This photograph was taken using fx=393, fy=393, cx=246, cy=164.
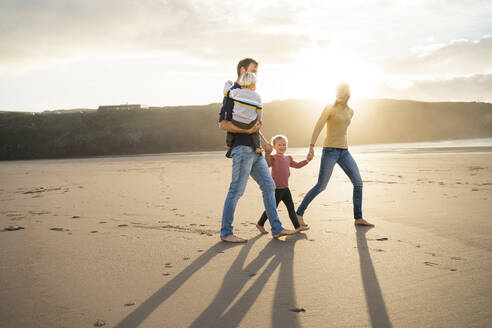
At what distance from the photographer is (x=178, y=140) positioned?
52156 mm

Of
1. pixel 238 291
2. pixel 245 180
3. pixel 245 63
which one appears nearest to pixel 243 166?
pixel 245 180

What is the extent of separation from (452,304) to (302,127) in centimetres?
5432

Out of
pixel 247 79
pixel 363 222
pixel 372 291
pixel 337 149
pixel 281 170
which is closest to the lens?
pixel 372 291

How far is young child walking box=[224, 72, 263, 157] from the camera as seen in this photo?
4.62 metres

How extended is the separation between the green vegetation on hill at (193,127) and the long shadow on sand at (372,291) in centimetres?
4375

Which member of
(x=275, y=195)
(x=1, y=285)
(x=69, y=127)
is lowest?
(x=1, y=285)

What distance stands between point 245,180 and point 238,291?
72.1 inches

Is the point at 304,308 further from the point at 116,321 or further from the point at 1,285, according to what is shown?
the point at 1,285

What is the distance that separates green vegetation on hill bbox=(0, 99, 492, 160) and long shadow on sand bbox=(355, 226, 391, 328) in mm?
43749

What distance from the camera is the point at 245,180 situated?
16.2 ft

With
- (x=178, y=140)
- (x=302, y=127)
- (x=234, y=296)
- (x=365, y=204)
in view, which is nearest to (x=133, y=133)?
(x=178, y=140)

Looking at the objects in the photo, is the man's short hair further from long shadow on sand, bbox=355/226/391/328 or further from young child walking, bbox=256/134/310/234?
long shadow on sand, bbox=355/226/391/328

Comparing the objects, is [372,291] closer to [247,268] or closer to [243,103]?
[247,268]

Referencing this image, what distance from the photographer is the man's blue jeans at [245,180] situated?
482 cm
